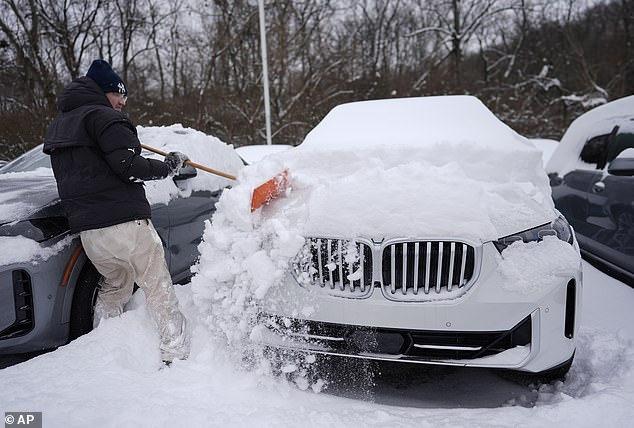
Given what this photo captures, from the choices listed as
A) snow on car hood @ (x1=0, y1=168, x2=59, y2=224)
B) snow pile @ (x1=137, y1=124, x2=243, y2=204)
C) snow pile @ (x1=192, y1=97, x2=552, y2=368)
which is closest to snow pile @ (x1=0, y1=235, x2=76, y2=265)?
snow on car hood @ (x1=0, y1=168, x2=59, y2=224)

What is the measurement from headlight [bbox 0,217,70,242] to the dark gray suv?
3.86m

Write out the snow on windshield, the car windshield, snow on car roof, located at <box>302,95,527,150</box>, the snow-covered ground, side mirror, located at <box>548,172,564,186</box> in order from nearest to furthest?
the snow-covered ground → the snow on windshield → snow on car roof, located at <box>302,95,527,150</box> → the car windshield → side mirror, located at <box>548,172,564,186</box>

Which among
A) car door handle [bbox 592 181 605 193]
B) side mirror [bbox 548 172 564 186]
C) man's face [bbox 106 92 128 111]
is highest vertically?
man's face [bbox 106 92 128 111]

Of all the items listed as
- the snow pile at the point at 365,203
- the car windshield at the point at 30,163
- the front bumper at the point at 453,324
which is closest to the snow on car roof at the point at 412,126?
the snow pile at the point at 365,203

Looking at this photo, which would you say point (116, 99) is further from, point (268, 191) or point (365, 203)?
point (365, 203)

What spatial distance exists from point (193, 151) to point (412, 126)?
2069 mm

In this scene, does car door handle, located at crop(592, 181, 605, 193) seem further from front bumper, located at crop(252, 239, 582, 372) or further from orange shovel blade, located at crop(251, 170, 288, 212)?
orange shovel blade, located at crop(251, 170, 288, 212)

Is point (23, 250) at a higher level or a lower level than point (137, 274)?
higher

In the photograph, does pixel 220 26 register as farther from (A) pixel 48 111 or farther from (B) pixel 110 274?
(B) pixel 110 274

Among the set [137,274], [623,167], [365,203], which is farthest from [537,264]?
[137,274]

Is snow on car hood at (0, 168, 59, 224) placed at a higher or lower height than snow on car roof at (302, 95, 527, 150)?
lower

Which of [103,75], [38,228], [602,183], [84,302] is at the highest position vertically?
[103,75]

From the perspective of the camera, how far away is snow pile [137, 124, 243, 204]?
147 inches

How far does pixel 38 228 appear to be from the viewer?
2.46 meters
